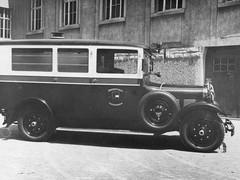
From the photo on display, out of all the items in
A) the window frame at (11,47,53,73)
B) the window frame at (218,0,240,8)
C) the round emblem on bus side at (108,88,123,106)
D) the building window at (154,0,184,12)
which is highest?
the building window at (154,0,184,12)

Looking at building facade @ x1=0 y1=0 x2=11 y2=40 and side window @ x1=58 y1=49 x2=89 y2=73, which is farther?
building facade @ x1=0 y1=0 x2=11 y2=40

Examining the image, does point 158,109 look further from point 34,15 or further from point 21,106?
point 34,15

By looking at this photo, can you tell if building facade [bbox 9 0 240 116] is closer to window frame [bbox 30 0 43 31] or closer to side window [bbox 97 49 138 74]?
window frame [bbox 30 0 43 31]

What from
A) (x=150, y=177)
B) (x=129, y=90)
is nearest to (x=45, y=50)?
(x=129, y=90)

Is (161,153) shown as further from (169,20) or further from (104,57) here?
(169,20)

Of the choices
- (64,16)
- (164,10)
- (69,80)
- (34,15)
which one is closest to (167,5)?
(164,10)

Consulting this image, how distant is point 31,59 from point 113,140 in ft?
8.42

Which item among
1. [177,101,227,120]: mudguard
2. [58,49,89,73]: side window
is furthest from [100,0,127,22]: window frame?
[177,101,227,120]: mudguard

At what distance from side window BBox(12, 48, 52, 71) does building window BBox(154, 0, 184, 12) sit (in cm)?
791

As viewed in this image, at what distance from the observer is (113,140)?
8.59 metres

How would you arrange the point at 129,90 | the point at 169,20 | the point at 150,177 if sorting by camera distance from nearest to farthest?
the point at 150,177 → the point at 129,90 → the point at 169,20

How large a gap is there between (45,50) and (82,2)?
1071 centimetres

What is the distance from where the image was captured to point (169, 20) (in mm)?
14703

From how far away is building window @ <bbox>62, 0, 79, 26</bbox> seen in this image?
18797mm
